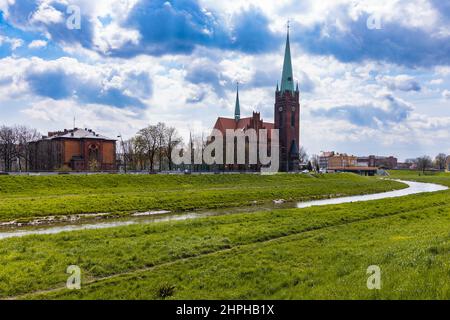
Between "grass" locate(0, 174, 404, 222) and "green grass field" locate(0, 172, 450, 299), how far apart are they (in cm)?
1159

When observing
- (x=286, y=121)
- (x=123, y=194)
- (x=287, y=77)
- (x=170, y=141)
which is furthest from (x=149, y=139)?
(x=123, y=194)

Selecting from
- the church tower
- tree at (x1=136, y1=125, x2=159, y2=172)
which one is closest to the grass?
tree at (x1=136, y1=125, x2=159, y2=172)

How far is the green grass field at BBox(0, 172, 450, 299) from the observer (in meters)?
9.48

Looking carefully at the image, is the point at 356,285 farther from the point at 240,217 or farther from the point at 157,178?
the point at 157,178

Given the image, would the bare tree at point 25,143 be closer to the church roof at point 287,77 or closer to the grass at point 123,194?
the grass at point 123,194

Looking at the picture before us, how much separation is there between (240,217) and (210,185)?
1257 inches

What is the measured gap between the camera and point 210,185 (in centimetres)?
5622

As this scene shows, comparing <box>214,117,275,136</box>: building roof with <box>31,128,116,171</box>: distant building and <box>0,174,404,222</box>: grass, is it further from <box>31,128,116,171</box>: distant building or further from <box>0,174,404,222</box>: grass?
<box>0,174,404,222</box>: grass

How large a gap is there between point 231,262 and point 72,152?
273 ft

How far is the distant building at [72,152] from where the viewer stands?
86125 millimetres

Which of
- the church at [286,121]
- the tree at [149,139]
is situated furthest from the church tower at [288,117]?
the tree at [149,139]

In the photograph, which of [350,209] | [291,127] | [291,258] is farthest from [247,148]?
[291,258]

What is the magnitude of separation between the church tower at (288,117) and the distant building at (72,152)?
51.3m

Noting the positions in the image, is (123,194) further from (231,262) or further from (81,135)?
(81,135)
